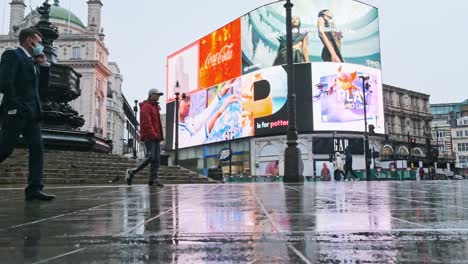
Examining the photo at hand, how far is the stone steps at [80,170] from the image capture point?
496 inches

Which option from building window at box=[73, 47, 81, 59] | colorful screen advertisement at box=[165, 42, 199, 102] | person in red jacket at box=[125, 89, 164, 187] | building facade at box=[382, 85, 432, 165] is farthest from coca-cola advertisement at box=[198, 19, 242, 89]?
person in red jacket at box=[125, 89, 164, 187]

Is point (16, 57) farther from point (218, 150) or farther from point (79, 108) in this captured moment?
point (79, 108)

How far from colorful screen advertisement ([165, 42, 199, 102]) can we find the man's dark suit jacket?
195ft

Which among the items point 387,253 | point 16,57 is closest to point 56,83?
point 16,57

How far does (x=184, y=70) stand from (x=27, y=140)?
214 feet

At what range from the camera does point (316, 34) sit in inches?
2023

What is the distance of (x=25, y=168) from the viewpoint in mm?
12922

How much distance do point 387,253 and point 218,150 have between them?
56093 millimetres

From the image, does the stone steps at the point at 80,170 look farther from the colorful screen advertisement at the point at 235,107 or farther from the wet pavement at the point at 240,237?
the colorful screen advertisement at the point at 235,107

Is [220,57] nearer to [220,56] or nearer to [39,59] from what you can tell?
[220,56]

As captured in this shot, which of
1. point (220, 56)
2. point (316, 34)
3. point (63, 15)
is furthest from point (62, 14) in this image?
point (316, 34)

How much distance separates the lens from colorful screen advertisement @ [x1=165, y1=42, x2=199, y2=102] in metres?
Result: 65.9

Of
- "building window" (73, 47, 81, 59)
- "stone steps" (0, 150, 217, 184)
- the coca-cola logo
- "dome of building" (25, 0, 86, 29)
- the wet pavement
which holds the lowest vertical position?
the wet pavement

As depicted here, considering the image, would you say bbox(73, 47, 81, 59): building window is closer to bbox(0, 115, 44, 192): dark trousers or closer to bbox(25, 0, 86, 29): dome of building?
bbox(25, 0, 86, 29): dome of building
